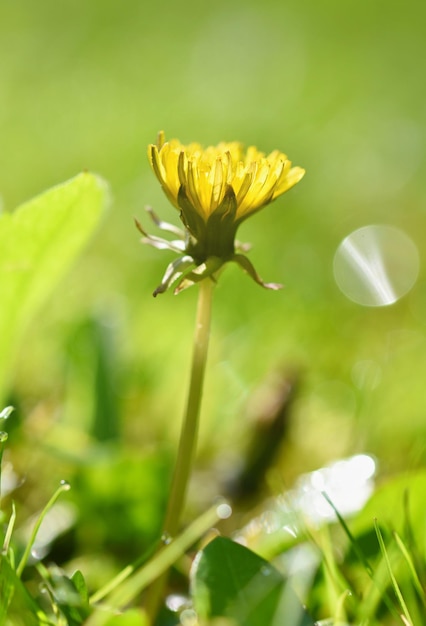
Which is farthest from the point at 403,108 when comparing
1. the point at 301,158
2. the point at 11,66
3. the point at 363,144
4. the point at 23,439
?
the point at 23,439

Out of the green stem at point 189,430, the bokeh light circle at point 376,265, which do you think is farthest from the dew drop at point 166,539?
the bokeh light circle at point 376,265

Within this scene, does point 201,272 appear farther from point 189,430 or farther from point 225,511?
point 225,511

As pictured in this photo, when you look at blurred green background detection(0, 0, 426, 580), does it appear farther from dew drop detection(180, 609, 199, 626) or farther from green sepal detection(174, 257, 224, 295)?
green sepal detection(174, 257, 224, 295)

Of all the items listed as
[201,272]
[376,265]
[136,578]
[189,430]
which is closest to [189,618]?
[136,578]

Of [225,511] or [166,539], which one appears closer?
[166,539]

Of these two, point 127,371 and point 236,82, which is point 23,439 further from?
point 236,82

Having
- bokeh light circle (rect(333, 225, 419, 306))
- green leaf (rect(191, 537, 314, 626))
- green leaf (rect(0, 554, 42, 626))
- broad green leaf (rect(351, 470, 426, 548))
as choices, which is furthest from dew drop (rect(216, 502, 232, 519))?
bokeh light circle (rect(333, 225, 419, 306))
